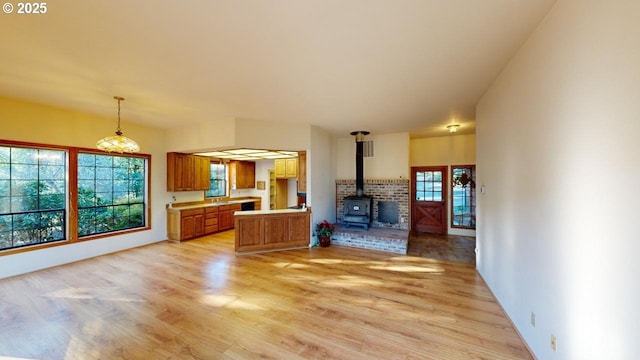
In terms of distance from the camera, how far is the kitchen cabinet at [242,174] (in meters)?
8.03

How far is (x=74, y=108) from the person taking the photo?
14.0 ft

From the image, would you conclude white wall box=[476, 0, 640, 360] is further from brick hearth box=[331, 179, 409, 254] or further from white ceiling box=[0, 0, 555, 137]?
brick hearth box=[331, 179, 409, 254]

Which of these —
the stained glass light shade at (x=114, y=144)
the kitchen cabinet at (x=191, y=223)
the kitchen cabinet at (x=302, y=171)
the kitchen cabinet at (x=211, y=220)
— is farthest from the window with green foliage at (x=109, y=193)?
the kitchen cabinet at (x=302, y=171)

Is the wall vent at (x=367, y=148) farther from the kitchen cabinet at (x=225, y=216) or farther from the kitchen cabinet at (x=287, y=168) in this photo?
the kitchen cabinet at (x=225, y=216)

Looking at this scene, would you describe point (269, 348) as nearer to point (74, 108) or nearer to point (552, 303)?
point (552, 303)

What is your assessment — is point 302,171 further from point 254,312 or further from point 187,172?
point 254,312

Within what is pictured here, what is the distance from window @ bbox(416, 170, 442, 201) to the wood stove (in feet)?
6.21

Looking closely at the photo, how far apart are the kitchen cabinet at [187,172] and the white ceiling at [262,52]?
6.91 feet

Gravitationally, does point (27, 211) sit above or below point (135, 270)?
above

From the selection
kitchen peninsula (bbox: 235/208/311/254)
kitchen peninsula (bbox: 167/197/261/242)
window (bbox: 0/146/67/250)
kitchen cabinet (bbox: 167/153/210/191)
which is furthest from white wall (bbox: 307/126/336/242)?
window (bbox: 0/146/67/250)

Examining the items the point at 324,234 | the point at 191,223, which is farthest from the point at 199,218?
the point at 324,234

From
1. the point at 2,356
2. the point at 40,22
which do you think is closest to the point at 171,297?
the point at 2,356

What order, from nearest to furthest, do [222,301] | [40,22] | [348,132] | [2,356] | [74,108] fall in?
[40,22]
[2,356]
[222,301]
[74,108]
[348,132]

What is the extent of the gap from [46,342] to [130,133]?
440 cm
